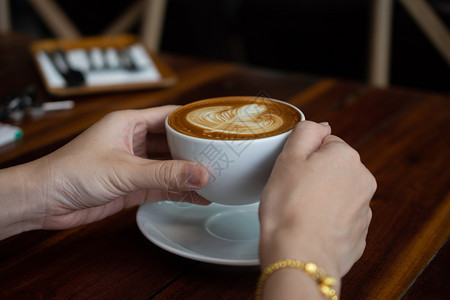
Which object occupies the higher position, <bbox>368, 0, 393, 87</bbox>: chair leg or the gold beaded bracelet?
the gold beaded bracelet

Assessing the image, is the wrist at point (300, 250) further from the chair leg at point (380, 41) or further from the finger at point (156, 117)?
the chair leg at point (380, 41)

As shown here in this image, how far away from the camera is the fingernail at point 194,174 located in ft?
A: 1.79

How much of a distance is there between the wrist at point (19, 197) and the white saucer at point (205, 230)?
0.14m

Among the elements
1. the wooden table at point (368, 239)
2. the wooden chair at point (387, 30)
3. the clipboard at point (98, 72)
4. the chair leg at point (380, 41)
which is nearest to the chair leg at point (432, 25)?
the wooden chair at point (387, 30)

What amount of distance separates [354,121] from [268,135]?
0.43m

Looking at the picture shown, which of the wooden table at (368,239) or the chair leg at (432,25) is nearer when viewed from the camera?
the wooden table at (368,239)

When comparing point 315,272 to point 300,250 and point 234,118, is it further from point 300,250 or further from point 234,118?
point 234,118

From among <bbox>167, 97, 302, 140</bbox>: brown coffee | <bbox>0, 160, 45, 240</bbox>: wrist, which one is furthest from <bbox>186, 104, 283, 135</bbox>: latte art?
<bbox>0, 160, 45, 240</bbox>: wrist

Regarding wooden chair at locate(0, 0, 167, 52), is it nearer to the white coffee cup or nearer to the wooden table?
the wooden table

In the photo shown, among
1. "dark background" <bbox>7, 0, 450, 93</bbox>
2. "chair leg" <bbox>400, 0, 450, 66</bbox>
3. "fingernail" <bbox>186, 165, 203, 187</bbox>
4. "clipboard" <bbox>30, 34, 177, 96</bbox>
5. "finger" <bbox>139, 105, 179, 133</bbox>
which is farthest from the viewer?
"dark background" <bbox>7, 0, 450, 93</bbox>

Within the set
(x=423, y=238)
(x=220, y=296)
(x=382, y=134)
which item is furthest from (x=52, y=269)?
(x=382, y=134)

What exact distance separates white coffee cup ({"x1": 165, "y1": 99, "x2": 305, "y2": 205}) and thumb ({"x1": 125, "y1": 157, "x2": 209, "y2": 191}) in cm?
1

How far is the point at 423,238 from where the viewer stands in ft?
1.95

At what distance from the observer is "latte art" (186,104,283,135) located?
57 cm
